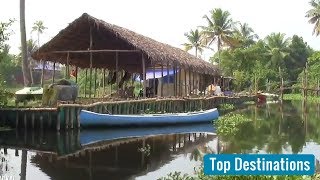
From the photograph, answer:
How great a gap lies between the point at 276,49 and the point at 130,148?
49126mm

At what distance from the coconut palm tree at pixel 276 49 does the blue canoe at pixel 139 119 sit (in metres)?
39.4

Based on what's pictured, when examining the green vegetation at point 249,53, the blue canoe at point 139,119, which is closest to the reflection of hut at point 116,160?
the blue canoe at point 139,119

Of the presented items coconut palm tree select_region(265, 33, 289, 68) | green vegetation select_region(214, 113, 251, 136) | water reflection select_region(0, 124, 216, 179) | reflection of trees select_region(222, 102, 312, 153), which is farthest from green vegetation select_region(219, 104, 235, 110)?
coconut palm tree select_region(265, 33, 289, 68)

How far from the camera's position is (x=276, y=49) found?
59.5 metres

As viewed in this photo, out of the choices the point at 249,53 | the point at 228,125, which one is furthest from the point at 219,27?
the point at 228,125

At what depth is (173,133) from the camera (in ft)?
61.7

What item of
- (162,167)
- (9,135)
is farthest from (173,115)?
(162,167)

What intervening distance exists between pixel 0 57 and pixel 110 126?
6040mm

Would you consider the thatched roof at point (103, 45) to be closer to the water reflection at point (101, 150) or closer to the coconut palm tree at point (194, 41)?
the water reflection at point (101, 150)

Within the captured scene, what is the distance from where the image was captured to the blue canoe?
18.1 metres

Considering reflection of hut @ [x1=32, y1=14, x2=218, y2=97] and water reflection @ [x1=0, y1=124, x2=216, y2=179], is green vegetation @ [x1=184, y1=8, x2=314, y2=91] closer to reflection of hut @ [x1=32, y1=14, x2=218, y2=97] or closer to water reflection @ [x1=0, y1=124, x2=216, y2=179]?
reflection of hut @ [x1=32, y1=14, x2=218, y2=97]

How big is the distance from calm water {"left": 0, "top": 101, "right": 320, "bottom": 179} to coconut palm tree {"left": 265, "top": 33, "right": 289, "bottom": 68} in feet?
130

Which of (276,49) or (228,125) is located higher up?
(276,49)

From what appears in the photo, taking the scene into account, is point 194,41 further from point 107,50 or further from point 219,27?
point 107,50
